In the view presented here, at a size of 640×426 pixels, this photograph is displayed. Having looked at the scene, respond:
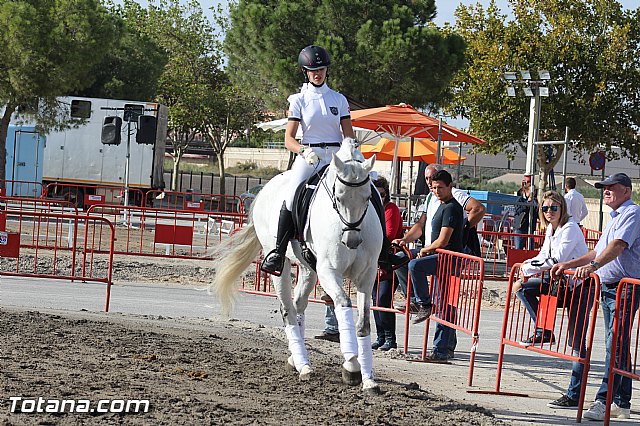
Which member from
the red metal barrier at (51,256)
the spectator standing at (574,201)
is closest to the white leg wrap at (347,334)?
the red metal barrier at (51,256)

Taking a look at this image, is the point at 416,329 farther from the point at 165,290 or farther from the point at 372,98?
the point at 372,98

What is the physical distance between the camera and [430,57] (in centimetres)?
3875

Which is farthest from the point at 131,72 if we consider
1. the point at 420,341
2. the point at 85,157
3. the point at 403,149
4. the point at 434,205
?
the point at 434,205

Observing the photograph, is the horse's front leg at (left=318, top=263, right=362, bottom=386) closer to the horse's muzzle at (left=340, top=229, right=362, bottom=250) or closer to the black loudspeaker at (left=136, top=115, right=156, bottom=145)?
the horse's muzzle at (left=340, top=229, right=362, bottom=250)

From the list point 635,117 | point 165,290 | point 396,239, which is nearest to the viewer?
point 396,239

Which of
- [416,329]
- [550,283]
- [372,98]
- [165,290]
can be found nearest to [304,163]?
[550,283]

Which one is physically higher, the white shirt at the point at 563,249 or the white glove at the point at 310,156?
the white glove at the point at 310,156

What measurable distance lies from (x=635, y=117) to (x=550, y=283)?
34057mm

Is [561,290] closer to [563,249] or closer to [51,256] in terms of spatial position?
[563,249]

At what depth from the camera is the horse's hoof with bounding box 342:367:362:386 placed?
27.8 feet

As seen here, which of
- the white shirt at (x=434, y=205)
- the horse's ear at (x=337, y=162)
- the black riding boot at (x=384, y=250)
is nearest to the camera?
the horse's ear at (x=337, y=162)

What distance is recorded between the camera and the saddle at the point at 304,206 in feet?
30.1

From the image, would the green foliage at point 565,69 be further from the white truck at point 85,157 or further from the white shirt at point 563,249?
the white shirt at point 563,249

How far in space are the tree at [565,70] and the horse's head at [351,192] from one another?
32.9 metres
